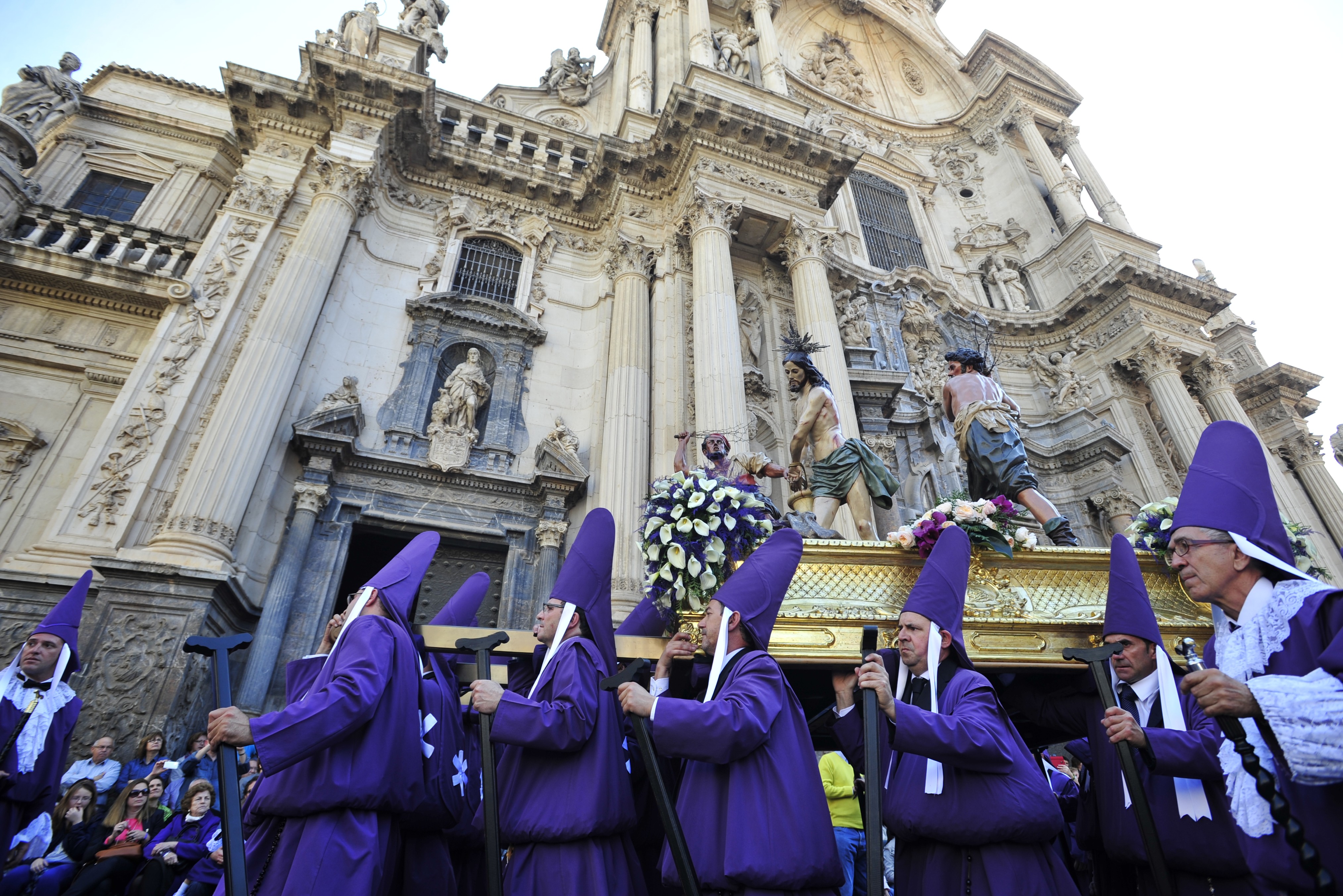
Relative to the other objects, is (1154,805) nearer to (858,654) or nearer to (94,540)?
(858,654)

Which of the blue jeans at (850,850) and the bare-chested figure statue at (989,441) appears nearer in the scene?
the blue jeans at (850,850)

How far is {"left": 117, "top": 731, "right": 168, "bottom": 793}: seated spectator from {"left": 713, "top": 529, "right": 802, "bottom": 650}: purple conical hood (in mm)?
6544

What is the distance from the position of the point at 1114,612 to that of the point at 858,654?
1.74 meters

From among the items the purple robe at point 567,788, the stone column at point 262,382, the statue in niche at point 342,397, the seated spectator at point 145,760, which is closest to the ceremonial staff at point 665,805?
the purple robe at point 567,788

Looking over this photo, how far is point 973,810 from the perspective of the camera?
3.22 m

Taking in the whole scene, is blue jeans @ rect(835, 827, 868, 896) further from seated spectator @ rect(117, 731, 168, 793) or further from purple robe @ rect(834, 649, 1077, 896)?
seated spectator @ rect(117, 731, 168, 793)

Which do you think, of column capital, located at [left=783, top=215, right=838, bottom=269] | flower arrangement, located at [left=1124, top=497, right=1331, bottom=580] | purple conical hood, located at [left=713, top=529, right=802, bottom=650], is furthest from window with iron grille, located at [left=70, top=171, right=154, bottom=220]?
flower arrangement, located at [left=1124, top=497, right=1331, bottom=580]

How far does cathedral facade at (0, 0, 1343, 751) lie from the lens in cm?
980

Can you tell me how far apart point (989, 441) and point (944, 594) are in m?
4.12

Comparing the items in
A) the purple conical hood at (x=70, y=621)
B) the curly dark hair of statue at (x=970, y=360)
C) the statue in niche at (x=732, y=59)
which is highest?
the statue in niche at (x=732, y=59)

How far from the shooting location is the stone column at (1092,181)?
24625mm

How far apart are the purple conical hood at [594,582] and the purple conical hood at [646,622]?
1.37 meters

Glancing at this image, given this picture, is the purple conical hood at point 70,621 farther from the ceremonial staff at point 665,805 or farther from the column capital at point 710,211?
the column capital at point 710,211

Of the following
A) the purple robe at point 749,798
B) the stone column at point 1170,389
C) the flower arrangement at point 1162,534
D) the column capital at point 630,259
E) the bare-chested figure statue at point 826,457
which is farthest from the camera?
the stone column at point 1170,389
